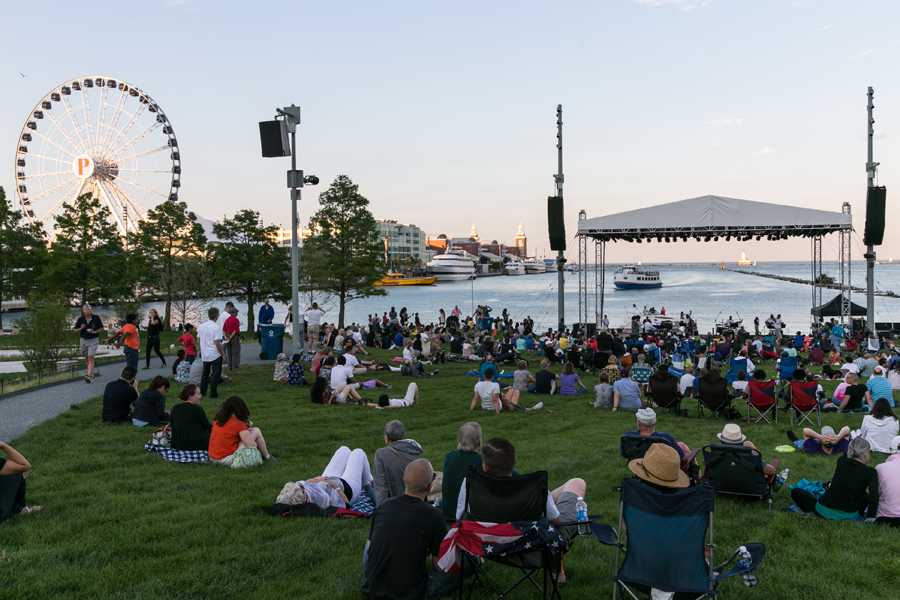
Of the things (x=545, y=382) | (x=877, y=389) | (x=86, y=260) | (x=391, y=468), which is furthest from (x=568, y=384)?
(x=86, y=260)

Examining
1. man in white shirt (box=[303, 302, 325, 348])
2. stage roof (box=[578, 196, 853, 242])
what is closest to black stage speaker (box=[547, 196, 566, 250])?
stage roof (box=[578, 196, 853, 242])

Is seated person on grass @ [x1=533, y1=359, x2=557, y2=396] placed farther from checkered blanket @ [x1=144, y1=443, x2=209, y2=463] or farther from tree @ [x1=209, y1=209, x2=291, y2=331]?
tree @ [x1=209, y1=209, x2=291, y2=331]

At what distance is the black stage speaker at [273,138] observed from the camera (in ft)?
50.2

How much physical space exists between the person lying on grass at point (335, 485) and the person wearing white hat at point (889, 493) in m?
4.44

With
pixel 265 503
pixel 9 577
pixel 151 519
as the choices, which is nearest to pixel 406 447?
A: pixel 265 503

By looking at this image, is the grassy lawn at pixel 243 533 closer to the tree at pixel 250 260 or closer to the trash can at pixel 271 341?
the trash can at pixel 271 341

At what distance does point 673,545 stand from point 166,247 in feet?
119

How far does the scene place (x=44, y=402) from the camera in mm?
11641

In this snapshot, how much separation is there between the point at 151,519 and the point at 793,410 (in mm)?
9739

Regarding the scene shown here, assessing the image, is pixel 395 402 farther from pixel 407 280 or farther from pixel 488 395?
pixel 407 280

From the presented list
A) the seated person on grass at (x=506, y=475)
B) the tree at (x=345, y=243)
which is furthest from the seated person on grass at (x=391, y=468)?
the tree at (x=345, y=243)

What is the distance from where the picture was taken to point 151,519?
5539 millimetres

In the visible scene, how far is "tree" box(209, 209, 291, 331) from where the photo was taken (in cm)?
3488

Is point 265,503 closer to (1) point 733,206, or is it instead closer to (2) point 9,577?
(2) point 9,577
